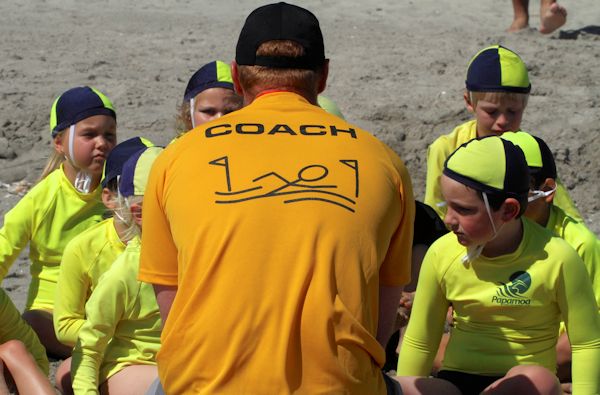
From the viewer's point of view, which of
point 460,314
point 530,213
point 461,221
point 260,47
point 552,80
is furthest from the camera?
point 552,80

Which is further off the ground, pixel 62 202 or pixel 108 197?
pixel 108 197

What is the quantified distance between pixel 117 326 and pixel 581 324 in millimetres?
1739

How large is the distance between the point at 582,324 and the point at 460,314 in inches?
19.0

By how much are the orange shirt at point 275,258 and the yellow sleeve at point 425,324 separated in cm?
132

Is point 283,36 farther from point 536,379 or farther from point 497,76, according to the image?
point 497,76

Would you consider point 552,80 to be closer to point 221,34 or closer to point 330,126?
point 221,34

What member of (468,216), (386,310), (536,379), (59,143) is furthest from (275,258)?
(59,143)

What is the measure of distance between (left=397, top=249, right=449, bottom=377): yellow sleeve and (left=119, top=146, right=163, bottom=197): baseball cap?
111 centimetres

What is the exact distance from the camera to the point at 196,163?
2912mm

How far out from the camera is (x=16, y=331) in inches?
183

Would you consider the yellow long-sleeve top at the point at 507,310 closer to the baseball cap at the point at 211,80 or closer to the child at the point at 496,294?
the child at the point at 496,294

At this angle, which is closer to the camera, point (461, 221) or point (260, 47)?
point (260, 47)

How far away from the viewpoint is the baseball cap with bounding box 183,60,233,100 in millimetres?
5395

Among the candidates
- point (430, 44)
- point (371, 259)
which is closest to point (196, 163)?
→ point (371, 259)
